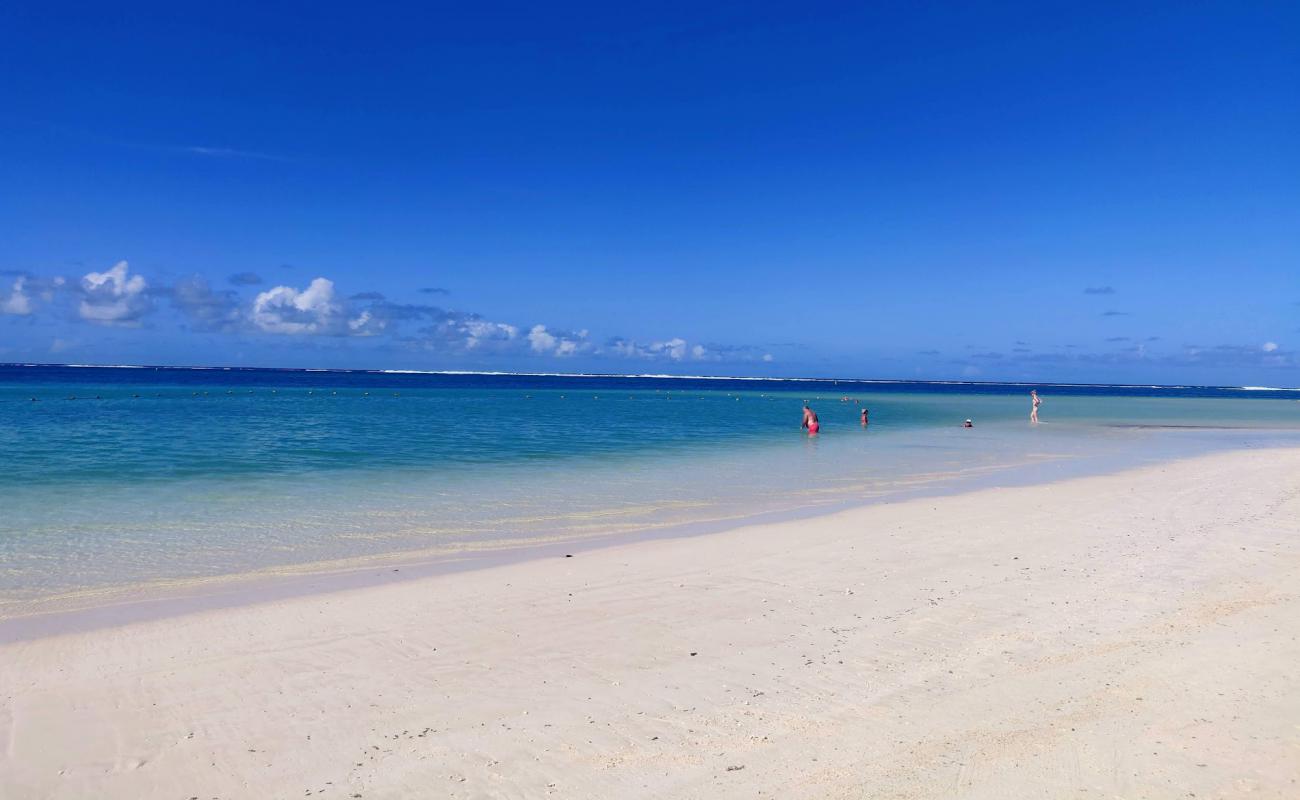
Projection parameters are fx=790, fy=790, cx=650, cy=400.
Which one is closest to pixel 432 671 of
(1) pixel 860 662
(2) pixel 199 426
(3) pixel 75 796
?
(3) pixel 75 796

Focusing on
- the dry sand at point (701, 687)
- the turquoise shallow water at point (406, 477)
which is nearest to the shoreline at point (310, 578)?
the turquoise shallow water at point (406, 477)

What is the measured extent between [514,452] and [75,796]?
21.5 meters

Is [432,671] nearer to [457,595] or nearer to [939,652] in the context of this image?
[457,595]

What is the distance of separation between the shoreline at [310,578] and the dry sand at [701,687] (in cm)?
54

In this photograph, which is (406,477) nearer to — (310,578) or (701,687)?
(310,578)

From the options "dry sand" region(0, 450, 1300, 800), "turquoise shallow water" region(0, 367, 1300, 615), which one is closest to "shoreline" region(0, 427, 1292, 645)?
"turquoise shallow water" region(0, 367, 1300, 615)

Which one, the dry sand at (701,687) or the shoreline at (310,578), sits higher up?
the dry sand at (701,687)

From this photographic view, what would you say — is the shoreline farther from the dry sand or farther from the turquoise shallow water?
the dry sand

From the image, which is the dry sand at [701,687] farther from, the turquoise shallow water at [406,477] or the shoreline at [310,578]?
the turquoise shallow water at [406,477]

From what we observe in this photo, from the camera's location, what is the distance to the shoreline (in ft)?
28.2

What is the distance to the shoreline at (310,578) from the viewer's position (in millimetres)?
8594

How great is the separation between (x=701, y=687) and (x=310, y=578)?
6181mm

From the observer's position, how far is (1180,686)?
651 centimetres

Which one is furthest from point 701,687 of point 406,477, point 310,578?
point 406,477
